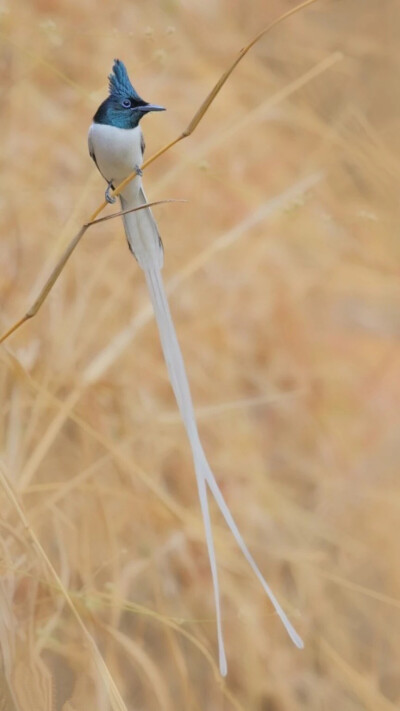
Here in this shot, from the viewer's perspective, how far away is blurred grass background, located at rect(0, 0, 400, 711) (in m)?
1.12

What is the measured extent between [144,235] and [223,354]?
0.77 meters

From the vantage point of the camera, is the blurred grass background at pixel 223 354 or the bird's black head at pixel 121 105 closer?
the bird's black head at pixel 121 105

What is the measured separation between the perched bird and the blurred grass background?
1.25 ft

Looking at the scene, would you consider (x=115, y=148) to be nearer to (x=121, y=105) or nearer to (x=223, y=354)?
(x=121, y=105)

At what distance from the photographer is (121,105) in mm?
615

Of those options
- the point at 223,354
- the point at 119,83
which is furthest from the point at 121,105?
the point at 223,354

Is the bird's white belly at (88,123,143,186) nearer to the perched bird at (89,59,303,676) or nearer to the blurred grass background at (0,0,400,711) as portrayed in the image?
the perched bird at (89,59,303,676)

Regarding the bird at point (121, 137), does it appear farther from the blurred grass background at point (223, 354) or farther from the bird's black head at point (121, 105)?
the blurred grass background at point (223, 354)

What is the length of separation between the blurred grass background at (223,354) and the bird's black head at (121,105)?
390 mm

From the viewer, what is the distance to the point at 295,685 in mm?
1359

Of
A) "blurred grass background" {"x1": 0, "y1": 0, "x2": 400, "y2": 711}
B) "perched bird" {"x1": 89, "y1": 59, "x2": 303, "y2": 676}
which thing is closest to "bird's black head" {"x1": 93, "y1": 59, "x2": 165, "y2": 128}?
"perched bird" {"x1": 89, "y1": 59, "x2": 303, "y2": 676}

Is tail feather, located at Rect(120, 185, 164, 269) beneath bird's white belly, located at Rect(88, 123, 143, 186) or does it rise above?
beneath

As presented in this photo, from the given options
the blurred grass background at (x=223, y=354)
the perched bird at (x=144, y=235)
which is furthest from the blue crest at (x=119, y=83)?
the blurred grass background at (x=223, y=354)

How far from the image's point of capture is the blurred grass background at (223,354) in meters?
1.12
